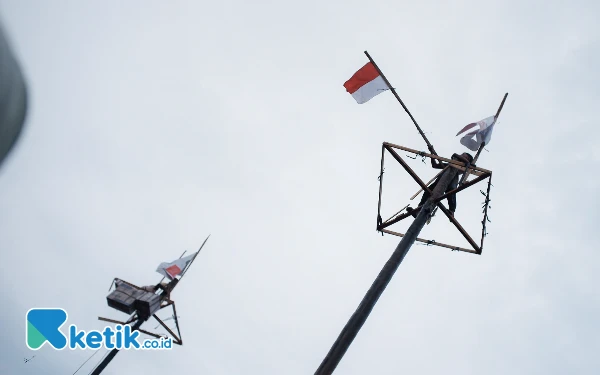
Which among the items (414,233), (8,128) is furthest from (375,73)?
(8,128)

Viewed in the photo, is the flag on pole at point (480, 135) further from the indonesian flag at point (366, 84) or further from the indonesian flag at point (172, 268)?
the indonesian flag at point (172, 268)

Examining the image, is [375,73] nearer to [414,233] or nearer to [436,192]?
[436,192]

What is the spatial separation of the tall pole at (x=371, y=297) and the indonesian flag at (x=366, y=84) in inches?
144

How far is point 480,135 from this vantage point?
9.49m

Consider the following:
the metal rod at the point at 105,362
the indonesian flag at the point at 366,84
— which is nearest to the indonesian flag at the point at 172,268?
the metal rod at the point at 105,362

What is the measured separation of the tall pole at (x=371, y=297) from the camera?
5.47 meters

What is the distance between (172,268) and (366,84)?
13.8 meters

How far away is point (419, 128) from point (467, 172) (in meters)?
1.45

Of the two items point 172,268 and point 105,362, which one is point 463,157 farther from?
point 105,362

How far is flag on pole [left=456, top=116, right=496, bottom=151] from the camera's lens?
947 centimetres

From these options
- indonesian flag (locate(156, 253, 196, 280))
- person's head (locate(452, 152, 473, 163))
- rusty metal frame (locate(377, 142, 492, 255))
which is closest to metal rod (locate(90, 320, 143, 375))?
indonesian flag (locate(156, 253, 196, 280))

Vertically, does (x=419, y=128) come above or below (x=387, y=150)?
above

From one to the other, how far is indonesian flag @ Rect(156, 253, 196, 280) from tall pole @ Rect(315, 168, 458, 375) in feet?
48.1

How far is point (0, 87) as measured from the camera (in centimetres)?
213
